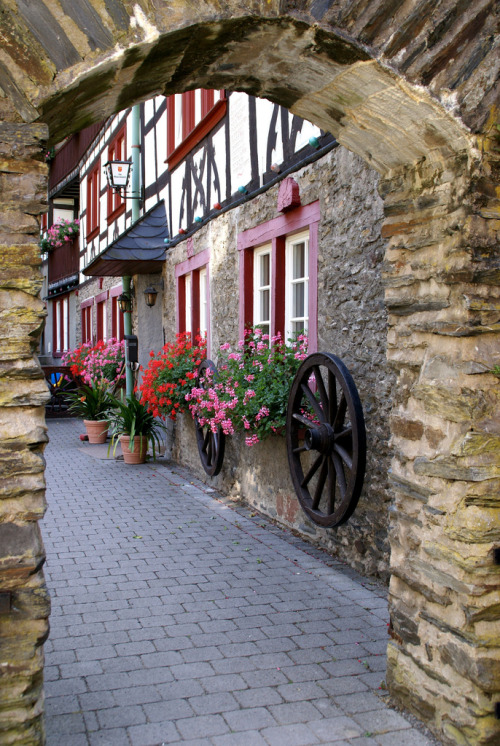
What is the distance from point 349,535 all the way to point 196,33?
139 inches

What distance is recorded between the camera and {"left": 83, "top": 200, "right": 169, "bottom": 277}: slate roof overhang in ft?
31.1

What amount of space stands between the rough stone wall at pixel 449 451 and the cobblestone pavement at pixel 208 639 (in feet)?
0.98

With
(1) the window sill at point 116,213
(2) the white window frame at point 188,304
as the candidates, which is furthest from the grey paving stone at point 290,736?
(1) the window sill at point 116,213

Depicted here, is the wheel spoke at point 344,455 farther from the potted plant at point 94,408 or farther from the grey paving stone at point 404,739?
the potted plant at point 94,408

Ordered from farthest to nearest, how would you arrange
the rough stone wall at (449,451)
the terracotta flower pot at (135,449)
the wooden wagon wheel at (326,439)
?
the terracotta flower pot at (135,449)
the wooden wagon wheel at (326,439)
the rough stone wall at (449,451)

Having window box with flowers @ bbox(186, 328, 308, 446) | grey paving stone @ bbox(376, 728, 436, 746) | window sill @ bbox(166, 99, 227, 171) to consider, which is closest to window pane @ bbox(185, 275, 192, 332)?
window sill @ bbox(166, 99, 227, 171)

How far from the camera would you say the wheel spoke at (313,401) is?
4945 mm

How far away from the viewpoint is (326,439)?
4785 millimetres

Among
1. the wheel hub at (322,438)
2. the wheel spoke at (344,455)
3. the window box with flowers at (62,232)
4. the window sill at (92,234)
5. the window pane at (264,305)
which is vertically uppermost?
the window box with flowers at (62,232)

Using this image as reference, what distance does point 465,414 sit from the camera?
109 inches

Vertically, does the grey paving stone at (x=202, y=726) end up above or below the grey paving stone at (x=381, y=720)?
above

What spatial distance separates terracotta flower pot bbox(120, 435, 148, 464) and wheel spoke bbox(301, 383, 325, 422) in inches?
193

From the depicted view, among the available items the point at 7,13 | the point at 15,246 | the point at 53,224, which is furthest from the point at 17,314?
the point at 53,224

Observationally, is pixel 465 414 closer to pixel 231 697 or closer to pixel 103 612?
pixel 231 697
